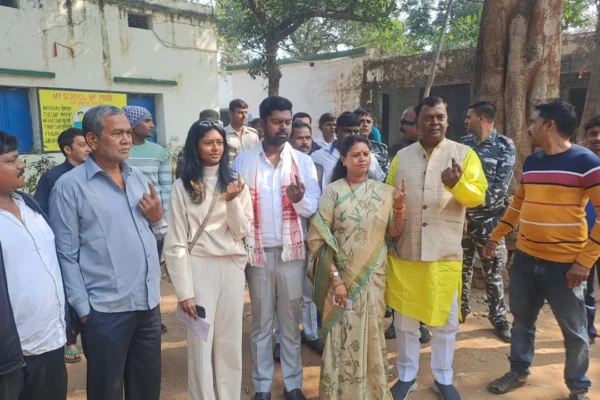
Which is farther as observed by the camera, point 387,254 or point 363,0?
point 363,0

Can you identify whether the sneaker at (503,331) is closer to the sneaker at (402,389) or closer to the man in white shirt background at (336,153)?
the sneaker at (402,389)

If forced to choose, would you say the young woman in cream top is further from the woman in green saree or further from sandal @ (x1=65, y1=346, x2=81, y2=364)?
sandal @ (x1=65, y1=346, x2=81, y2=364)

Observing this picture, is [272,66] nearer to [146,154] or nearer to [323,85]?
[323,85]

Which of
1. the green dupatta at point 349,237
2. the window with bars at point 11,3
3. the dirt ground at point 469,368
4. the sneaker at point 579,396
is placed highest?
the window with bars at point 11,3

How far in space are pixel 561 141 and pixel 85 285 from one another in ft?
9.54

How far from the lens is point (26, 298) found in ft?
6.04

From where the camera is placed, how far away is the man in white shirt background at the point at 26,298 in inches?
69.5

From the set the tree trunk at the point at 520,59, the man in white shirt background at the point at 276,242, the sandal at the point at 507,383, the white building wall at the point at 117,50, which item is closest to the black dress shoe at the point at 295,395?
the man in white shirt background at the point at 276,242

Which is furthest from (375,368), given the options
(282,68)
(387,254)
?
(282,68)

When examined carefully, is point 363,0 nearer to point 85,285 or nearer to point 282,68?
point 282,68

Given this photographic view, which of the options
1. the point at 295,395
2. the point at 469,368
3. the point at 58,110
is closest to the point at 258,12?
the point at 58,110

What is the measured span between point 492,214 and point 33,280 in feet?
11.6

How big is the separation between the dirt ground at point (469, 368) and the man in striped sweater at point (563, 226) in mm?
369

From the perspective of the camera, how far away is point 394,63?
1164 cm
